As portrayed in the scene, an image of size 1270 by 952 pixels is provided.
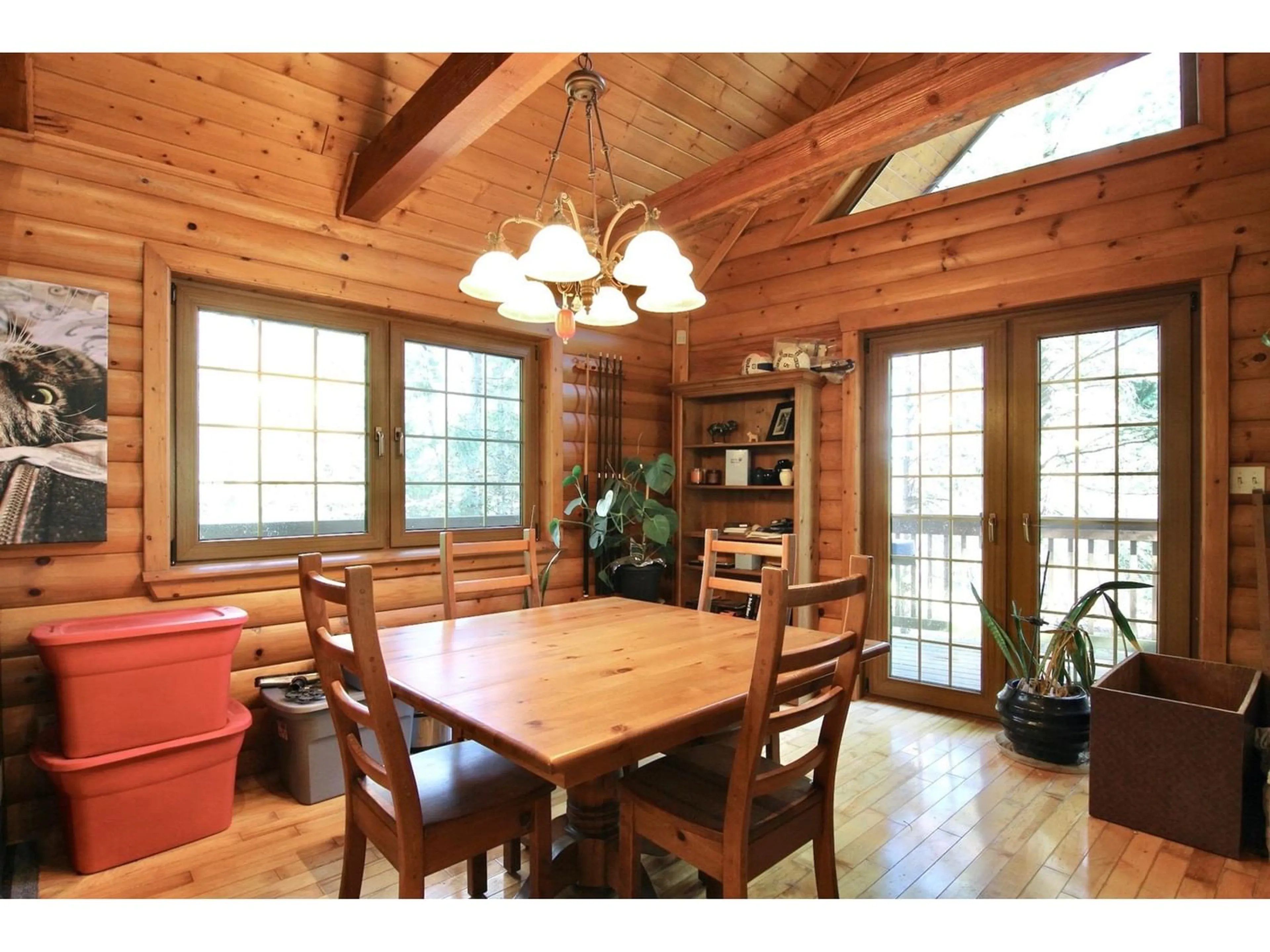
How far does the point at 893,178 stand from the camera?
12.2 feet

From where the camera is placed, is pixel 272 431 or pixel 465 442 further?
pixel 465 442

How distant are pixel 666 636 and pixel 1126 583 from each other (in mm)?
1859

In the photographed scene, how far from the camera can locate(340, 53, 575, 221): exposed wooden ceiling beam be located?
6.77 feet

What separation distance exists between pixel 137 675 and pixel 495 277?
1731 mm

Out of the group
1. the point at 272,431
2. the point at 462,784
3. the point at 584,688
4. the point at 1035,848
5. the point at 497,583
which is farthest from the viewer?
the point at 272,431

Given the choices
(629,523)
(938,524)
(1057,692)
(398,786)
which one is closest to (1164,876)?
(1057,692)

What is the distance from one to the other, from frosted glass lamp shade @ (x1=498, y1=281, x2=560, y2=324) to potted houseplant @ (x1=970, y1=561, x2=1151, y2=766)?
2.26 meters

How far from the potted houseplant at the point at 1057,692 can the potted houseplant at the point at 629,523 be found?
176 cm

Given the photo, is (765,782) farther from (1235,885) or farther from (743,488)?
(743,488)

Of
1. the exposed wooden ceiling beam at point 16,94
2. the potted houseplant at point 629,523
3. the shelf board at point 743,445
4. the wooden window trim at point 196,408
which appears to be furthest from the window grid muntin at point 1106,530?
the exposed wooden ceiling beam at point 16,94

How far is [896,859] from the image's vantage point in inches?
83.8

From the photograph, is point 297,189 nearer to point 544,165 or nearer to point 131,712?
point 544,165
